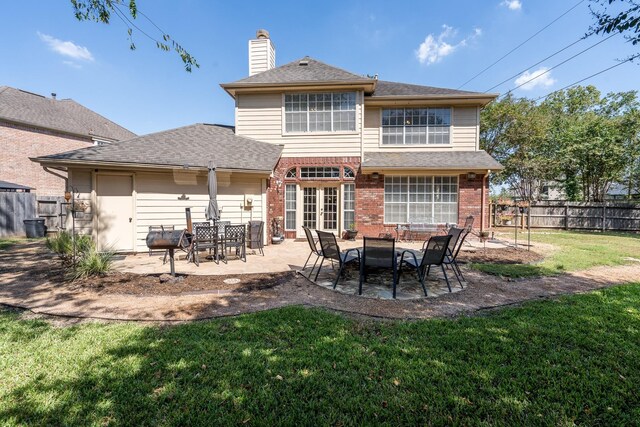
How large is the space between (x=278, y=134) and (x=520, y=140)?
705 inches

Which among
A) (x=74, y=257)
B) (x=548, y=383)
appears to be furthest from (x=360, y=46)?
(x=548, y=383)

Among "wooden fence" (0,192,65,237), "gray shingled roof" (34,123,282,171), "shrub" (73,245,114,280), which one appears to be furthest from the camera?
"wooden fence" (0,192,65,237)

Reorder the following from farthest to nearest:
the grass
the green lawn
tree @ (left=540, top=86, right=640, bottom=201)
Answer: tree @ (left=540, top=86, right=640, bottom=201)
the green lawn
the grass

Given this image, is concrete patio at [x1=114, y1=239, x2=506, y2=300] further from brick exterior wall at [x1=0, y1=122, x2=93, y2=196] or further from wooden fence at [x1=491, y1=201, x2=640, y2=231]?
brick exterior wall at [x1=0, y1=122, x2=93, y2=196]

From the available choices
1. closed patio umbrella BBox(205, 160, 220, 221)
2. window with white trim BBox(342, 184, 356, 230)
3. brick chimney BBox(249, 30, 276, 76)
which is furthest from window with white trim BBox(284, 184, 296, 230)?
brick chimney BBox(249, 30, 276, 76)

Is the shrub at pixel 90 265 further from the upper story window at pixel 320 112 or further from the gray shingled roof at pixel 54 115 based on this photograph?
the gray shingled roof at pixel 54 115

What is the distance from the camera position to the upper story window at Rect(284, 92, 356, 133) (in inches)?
465

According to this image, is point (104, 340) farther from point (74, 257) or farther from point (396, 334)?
point (74, 257)

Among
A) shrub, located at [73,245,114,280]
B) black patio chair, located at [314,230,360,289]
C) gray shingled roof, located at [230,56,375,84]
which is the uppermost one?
gray shingled roof, located at [230,56,375,84]

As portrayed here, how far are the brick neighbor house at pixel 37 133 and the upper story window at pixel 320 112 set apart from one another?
15.1 metres

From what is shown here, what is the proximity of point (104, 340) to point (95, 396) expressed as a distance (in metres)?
1.10

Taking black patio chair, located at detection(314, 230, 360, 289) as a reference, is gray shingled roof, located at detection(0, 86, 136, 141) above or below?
above

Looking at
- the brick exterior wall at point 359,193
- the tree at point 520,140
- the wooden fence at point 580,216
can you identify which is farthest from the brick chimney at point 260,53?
the tree at point 520,140

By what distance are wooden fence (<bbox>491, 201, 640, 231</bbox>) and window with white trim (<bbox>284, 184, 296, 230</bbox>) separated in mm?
11354
